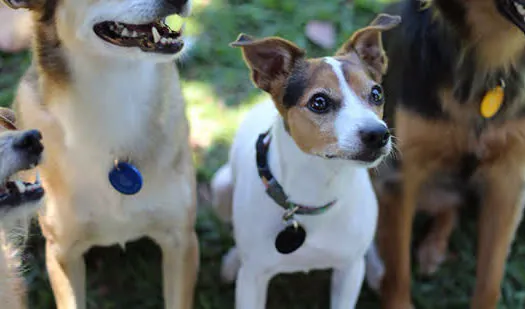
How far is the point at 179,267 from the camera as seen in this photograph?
8.70 ft

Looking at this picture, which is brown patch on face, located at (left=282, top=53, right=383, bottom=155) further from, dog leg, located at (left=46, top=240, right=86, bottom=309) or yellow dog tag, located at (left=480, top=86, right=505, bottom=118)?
dog leg, located at (left=46, top=240, right=86, bottom=309)

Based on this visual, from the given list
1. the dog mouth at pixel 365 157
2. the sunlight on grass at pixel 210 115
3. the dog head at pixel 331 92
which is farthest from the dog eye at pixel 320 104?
the sunlight on grass at pixel 210 115

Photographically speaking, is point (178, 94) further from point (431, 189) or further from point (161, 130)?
point (431, 189)

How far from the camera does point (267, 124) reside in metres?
2.75

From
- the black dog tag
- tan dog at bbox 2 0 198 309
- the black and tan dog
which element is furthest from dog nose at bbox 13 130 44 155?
the black and tan dog

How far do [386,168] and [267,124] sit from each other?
0.51 m

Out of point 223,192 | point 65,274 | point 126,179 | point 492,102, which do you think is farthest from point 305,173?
point 65,274

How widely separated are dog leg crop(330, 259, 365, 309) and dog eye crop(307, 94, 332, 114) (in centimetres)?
70

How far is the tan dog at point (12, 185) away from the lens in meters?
1.96

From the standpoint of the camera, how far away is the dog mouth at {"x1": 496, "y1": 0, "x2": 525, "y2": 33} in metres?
2.26

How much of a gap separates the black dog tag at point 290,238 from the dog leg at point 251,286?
0.15 meters

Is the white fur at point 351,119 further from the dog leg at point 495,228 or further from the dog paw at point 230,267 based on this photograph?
the dog paw at point 230,267

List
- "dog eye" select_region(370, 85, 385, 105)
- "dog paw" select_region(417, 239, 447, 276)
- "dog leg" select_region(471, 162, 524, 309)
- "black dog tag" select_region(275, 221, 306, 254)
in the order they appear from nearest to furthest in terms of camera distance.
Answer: "dog eye" select_region(370, 85, 385, 105)
"black dog tag" select_region(275, 221, 306, 254)
"dog leg" select_region(471, 162, 524, 309)
"dog paw" select_region(417, 239, 447, 276)

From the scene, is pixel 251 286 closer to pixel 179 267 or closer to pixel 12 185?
pixel 179 267
